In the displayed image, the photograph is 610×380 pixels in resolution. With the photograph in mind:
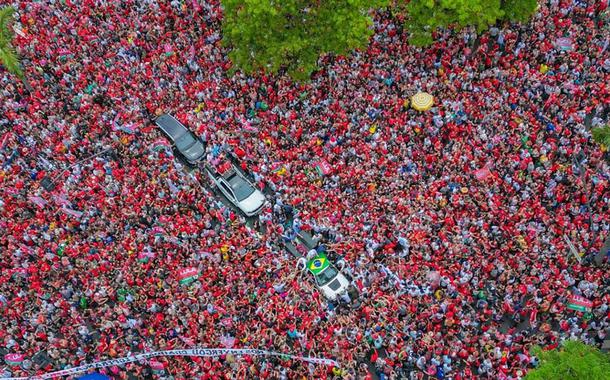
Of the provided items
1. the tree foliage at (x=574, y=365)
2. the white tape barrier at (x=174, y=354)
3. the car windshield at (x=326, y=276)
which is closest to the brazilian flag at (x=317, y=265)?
the car windshield at (x=326, y=276)

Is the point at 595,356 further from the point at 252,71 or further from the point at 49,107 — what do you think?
the point at 49,107

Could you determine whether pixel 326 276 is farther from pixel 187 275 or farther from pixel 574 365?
pixel 574 365

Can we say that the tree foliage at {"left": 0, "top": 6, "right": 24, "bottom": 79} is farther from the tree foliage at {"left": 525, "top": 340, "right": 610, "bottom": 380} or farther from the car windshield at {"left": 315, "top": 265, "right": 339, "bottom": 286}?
the tree foliage at {"left": 525, "top": 340, "right": 610, "bottom": 380}

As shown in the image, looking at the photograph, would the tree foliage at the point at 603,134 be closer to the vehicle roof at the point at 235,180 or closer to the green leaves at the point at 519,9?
the green leaves at the point at 519,9

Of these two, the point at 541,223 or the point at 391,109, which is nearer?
the point at 541,223

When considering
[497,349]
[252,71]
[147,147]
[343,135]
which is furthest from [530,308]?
[147,147]

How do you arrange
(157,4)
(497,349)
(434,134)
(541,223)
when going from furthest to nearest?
(157,4) → (434,134) → (541,223) → (497,349)
